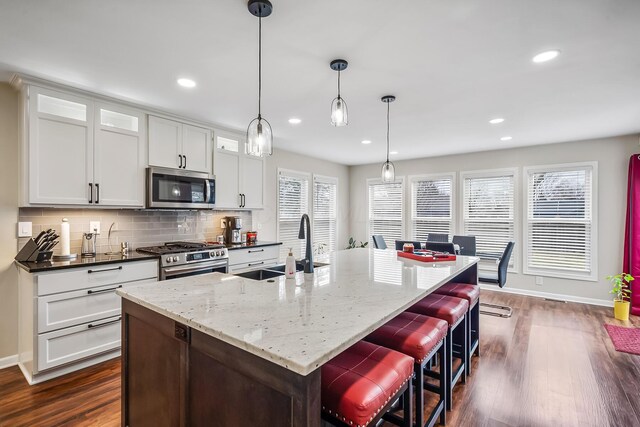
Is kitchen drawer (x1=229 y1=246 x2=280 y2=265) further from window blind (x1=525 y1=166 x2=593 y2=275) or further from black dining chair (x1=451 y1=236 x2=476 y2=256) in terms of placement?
window blind (x1=525 y1=166 x2=593 y2=275)

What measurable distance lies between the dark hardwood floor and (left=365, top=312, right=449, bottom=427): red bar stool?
43 centimetres

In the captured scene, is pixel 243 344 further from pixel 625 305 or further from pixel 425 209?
pixel 425 209

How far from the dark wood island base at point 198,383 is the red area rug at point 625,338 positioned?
3.78 m

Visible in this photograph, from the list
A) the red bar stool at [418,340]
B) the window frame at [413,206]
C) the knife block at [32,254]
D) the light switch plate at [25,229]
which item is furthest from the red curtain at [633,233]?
the light switch plate at [25,229]

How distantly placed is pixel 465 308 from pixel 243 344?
1.96 meters

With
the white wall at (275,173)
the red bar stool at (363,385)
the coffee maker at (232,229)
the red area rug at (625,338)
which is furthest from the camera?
the white wall at (275,173)

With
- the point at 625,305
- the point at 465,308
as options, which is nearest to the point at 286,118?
the point at 465,308

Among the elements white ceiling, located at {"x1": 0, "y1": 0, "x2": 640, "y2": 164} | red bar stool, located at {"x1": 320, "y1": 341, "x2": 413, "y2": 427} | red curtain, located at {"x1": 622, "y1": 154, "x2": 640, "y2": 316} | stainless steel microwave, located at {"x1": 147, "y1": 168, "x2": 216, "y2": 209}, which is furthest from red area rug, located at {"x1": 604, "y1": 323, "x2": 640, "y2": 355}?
stainless steel microwave, located at {"x1": 147, "y1": 168, "x2": 216, "y2": 209}

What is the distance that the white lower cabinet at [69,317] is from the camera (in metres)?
2.45

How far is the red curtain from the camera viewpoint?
4156 millimetres

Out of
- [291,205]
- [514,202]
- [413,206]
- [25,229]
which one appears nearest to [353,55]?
[25,229]

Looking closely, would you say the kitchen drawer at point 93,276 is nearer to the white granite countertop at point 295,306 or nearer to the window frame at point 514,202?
the white granite countertop at point 295,306

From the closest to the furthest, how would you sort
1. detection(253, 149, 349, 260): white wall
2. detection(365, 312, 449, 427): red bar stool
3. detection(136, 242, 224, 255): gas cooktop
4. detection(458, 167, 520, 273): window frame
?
detection(365, 312, 449, 427): red bar stool
detection(136, 242, 224, 255): gas cooktop
detection(253, 149, 349, 260): white wall
detection(458, 167, 520, 273): window frame

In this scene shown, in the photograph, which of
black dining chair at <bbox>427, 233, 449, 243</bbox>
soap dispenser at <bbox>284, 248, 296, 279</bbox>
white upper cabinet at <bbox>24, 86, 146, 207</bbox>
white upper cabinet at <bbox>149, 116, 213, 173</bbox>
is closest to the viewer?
soap dispenser at <bbox>284, 248, 296, 279</bbox>
